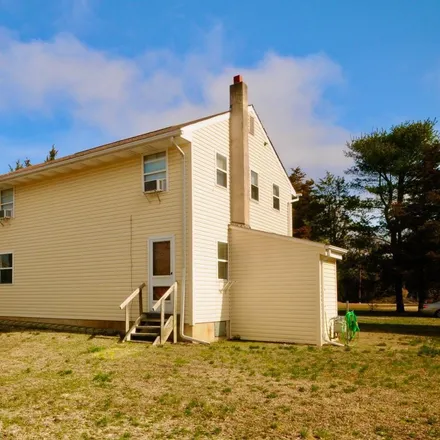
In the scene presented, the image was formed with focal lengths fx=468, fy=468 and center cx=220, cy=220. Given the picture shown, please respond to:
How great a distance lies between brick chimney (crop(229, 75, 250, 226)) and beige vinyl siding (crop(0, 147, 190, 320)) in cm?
260

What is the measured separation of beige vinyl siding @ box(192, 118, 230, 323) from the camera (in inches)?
529

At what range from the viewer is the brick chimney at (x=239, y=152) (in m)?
15.5

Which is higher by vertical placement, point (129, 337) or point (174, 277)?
point (174, 277)

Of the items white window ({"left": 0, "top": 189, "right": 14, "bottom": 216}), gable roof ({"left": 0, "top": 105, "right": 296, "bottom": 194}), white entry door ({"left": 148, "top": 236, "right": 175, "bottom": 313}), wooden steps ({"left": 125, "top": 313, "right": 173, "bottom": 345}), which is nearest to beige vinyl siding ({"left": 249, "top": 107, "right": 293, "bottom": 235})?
gable roof ({"left": 0, "top": 105, "right": 296, "bottom": 194})

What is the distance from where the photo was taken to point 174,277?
1337 cm

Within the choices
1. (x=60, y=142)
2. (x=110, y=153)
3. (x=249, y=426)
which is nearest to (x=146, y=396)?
(x=249, y=426)

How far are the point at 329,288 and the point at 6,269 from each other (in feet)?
39.1

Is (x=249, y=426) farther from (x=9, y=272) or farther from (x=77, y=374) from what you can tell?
(x=9, y=272)

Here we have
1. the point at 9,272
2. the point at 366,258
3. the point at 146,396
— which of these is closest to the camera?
the point at 146,396

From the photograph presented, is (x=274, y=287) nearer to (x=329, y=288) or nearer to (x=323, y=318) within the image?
(x=323, y=318)

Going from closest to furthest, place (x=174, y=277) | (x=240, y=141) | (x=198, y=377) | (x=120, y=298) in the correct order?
(x=198, y=377) < (x=174, y=277) < (x=120, y=298) < (x=240, y=141)

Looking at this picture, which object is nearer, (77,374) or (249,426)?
(249,426)

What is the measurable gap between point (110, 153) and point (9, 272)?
23.0 feet

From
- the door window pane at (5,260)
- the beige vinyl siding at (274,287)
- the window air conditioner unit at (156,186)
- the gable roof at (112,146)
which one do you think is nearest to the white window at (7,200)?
the gable roof at (112,146)
